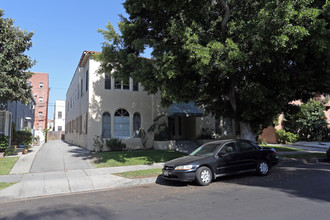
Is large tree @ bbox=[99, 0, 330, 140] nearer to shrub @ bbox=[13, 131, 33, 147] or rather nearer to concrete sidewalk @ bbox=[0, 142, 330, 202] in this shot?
concrete sidewalk @ bbox=[0, 142, 330, 202]

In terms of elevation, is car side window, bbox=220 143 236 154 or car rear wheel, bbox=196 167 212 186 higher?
car side window, bbox=220 143 236 154

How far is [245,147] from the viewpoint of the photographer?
29.0ft

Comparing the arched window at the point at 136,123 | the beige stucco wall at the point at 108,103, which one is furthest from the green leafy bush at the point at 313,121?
the arched window at the point at 136,123

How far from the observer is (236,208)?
5066 mm

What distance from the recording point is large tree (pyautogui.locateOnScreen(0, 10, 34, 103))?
441 inches

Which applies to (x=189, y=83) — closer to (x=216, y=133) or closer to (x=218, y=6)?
(x=218, y=6)

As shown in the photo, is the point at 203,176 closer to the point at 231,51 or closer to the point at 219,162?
the point at 219,162

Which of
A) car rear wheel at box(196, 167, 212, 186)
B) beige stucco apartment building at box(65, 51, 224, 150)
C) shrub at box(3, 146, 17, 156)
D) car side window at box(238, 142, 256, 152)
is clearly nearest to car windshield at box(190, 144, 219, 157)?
car rear wheel at box(196, 167, 212, 186)

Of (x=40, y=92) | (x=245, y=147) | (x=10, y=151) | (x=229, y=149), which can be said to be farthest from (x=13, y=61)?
(x=40, y=92)

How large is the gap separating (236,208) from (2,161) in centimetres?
1183

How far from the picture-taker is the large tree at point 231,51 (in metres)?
8.54

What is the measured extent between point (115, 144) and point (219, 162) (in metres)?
9.25

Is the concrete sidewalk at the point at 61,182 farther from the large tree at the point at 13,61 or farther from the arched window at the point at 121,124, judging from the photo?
the arched window at the point at 121,124

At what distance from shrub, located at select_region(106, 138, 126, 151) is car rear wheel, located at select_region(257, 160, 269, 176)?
9.64 m
